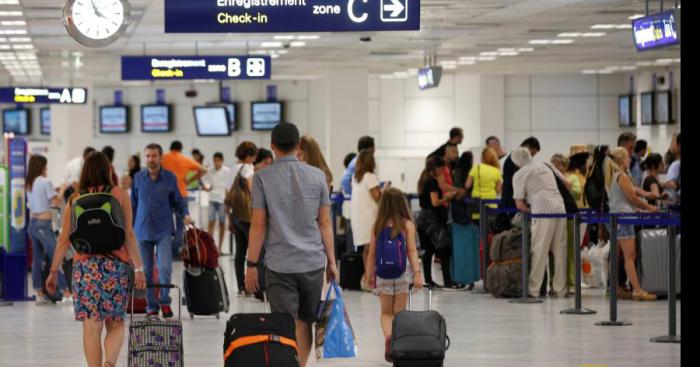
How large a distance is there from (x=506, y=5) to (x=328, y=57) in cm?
916

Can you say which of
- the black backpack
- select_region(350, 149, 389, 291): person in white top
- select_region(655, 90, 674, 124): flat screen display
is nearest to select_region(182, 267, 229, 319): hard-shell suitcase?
select_region(350, 149, 389, 291): person in white top

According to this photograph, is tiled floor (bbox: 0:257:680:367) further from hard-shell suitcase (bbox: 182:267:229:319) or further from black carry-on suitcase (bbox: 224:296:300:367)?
black carry-on suitcase (bbox: 224:296:300:367)

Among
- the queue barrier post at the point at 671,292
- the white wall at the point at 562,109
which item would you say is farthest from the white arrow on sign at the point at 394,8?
the white wall at the point at 562,109

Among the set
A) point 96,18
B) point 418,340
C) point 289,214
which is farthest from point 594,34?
point 289,214

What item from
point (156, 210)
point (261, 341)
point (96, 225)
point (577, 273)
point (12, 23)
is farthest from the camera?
point (12, 23)

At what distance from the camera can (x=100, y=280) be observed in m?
8.10

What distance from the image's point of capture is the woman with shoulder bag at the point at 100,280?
26.6 feet

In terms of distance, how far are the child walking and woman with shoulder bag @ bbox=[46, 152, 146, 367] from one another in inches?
76.7

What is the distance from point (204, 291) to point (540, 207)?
403 cm

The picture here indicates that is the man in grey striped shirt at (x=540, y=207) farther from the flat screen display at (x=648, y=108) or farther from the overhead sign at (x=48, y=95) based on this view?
the flat screen display at (x=648, y=108)

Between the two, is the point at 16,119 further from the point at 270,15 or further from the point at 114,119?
the point at 270,15

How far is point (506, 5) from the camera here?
678 inches
